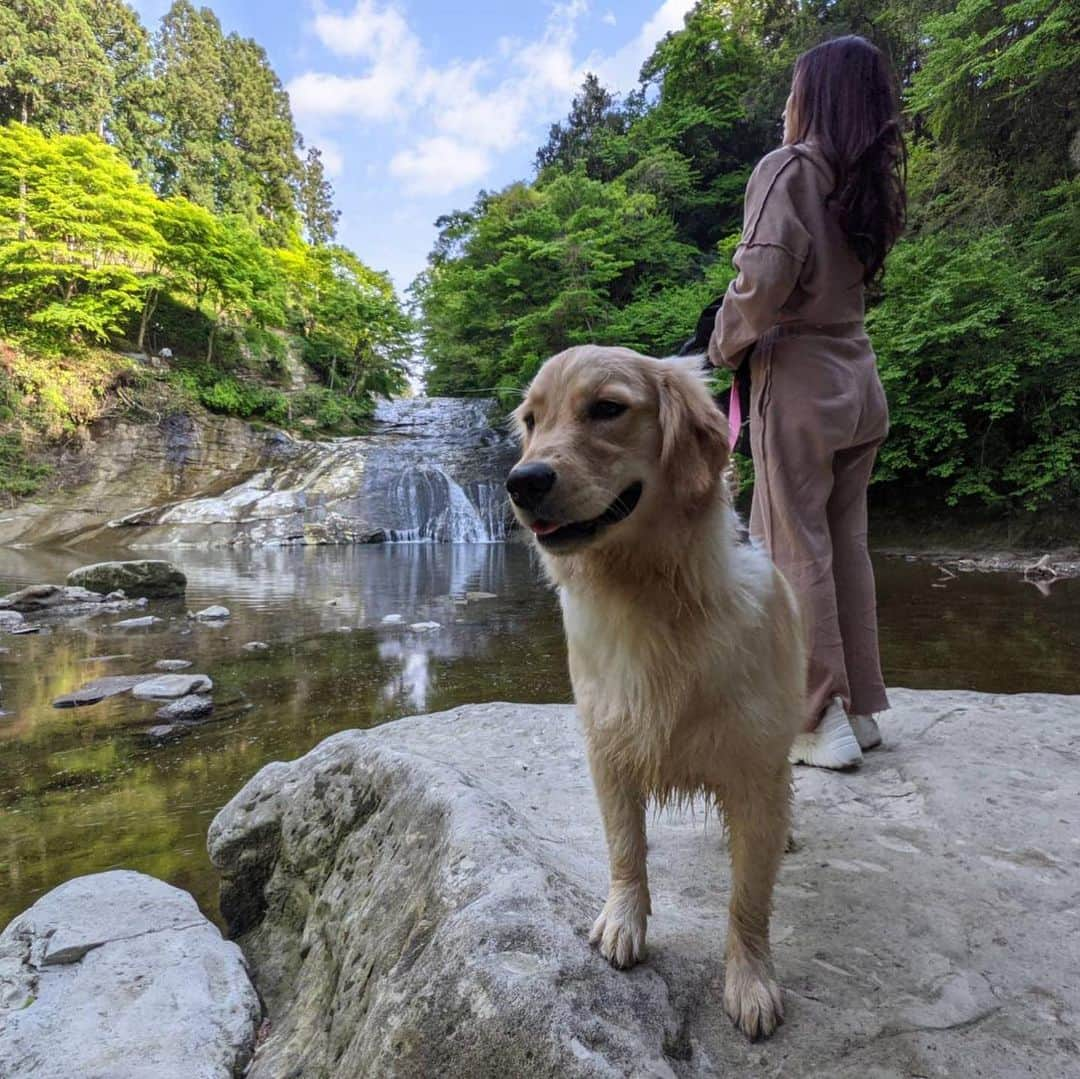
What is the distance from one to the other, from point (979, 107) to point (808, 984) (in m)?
17.1

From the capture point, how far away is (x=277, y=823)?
8.17 ft

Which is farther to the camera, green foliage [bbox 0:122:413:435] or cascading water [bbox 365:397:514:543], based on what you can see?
cascading water [bbox 365:397:514:543]

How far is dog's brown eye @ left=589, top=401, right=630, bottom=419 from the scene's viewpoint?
1.56m

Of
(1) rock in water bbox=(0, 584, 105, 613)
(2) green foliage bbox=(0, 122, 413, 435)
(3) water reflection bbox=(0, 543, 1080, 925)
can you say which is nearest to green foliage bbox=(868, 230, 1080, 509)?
(3) water reflection bbox=(0, 543, 1080, 925)

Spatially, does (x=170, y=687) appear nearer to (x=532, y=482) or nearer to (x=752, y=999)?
(x=532, y=482)

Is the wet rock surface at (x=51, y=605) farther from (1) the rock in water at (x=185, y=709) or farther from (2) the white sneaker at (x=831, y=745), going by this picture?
(2) the white sneaker at (x=831, y=745)

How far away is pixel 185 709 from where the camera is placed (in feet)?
16.5

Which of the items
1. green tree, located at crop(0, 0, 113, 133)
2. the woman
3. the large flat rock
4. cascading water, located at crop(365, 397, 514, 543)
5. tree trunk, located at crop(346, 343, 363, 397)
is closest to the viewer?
the large flat rock

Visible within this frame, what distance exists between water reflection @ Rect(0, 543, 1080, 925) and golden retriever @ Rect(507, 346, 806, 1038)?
7.39 feet

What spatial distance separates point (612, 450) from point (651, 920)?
1165 mm

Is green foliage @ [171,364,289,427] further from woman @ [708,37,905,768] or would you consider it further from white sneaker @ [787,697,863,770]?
white sneaker @ [787,697,863,770]

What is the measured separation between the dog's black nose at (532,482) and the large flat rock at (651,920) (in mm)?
878

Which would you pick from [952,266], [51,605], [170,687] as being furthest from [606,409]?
[952,266]

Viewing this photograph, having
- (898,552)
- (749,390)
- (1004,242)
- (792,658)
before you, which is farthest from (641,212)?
(792,658)
